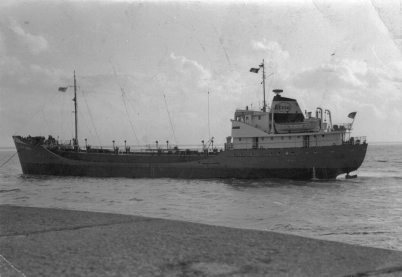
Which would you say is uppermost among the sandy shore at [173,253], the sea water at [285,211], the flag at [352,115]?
the flag at [352,115]

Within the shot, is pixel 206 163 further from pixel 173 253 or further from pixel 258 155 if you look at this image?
pixel 173 253

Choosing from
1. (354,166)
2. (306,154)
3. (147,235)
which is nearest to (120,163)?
Answer: (306,154)

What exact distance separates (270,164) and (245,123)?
15.0 feet

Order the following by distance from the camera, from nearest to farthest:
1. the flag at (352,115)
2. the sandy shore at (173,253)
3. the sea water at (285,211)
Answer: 1. the sandy shore at (173,253)
2. the sea water at (285,211)
3. the flag at (352,115)

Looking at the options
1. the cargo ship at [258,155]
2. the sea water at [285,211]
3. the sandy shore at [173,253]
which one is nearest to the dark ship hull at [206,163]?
the cargo ship at [258,155]

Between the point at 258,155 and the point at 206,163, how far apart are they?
4.82m

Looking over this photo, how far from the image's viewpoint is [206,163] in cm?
3459

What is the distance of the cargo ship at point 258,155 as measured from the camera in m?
31.7

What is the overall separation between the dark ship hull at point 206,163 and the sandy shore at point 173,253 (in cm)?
2654

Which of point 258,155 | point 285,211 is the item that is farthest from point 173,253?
point 258,155

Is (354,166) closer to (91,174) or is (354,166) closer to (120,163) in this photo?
(120,163)

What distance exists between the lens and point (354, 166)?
32344 mm

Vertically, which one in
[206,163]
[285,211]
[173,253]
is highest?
[206,163]

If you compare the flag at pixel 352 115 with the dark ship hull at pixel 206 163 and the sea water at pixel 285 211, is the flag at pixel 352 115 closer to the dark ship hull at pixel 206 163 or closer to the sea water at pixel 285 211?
the dark ship hull at pixel 206 163
